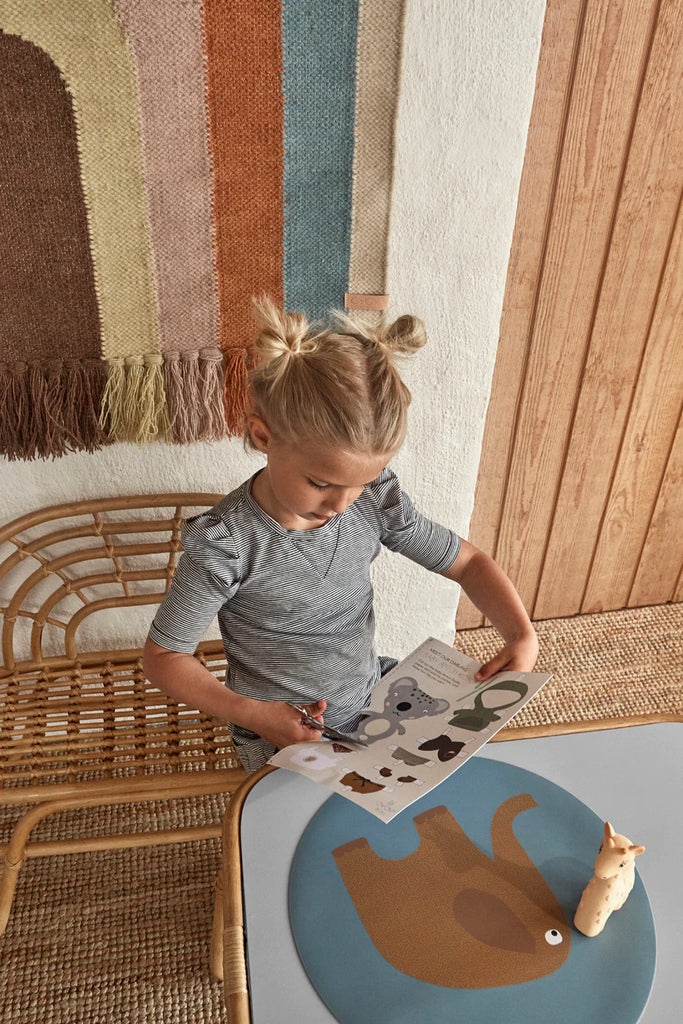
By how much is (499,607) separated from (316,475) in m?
0.42

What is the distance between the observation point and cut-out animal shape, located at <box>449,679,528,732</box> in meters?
0.92

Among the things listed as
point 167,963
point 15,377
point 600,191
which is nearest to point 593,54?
point 600,191

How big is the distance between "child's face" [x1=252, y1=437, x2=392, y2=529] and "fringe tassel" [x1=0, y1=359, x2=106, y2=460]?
18.6 inches

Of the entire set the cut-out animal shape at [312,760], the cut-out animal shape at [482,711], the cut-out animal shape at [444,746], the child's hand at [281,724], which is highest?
the cut-out animal shape at [482,711]

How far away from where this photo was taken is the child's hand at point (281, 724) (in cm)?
98

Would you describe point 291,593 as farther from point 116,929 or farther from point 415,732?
point 116,929

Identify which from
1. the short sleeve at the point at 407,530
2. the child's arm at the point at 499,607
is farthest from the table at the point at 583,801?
the short sleeve at the point at 407,530

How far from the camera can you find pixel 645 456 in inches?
76.9

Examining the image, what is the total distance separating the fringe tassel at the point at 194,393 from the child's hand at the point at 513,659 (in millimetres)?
665

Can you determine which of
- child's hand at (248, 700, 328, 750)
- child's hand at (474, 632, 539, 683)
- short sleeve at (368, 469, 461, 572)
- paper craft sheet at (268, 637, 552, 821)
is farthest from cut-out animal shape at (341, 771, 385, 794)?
short sleeve at (368, 469, 461, 572)

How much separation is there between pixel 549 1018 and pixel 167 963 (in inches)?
35.1

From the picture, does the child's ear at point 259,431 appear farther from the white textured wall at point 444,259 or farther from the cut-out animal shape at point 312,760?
the white textured wall at point 444,259

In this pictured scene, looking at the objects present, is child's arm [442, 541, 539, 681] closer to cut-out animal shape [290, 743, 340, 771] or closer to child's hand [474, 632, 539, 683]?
child's hand [474, 632, 539, 683]

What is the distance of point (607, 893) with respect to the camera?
76 centimetres
